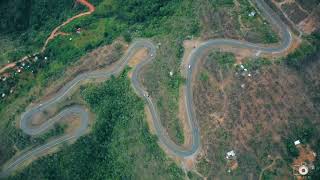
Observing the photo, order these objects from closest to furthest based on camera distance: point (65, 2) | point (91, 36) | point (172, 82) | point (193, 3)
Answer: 1. point (172, 82)
2. point (193, 3)
3. point (91, 36)
4. point (65, 2)

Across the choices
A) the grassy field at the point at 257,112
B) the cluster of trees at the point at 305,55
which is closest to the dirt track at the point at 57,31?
the grassy field at the point at 257,112

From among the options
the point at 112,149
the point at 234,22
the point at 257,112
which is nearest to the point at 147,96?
the point at 112,149

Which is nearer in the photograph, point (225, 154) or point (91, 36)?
point (225, 154)

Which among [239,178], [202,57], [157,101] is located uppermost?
[202,57]

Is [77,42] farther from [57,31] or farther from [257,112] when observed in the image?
[257,112]

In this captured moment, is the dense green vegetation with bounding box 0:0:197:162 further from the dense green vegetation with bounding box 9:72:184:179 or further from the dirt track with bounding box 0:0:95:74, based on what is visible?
the dense green vegetation with bounding box 9:72:184:179

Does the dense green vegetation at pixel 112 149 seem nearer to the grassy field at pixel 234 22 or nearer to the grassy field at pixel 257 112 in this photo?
the grassy field at pixel 257 112

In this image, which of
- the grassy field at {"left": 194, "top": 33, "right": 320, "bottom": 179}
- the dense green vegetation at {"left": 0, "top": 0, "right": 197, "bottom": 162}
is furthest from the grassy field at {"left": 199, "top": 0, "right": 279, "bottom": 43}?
the grassy field at {"left": 194, "top": 33, "right": 320, "bottom": 179}

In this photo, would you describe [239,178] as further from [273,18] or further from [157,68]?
[273,18]

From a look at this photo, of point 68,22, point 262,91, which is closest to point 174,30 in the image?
point 262,91
